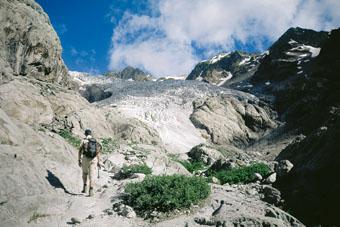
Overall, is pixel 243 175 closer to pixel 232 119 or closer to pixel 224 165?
pixel 224 165

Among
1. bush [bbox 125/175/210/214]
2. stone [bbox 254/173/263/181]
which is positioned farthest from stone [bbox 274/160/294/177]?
bush [bbox 125/175/210/214]

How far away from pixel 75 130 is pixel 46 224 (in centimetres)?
1431

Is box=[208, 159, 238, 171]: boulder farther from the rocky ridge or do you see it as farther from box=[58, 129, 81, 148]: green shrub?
box=[58, 129, 81, 148]: green shrub

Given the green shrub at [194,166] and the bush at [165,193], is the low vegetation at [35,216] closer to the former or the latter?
the bush at [165,193]

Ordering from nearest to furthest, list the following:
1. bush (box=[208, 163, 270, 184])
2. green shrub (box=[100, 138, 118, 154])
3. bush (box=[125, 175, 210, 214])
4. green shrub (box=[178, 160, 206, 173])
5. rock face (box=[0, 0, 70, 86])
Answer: bush (box=[125, 175, 210, 214]) → bush (box=[208, 163, 270, 184]) → green shrub (box=[100, 138, 118, 154]) → rock face (box=[0, 0, 70, 86]) → green shrub (box=[178, 160, 206, 173])

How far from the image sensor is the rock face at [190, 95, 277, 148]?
150 feet

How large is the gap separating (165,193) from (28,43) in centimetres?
1782

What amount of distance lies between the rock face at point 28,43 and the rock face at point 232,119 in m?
21.9

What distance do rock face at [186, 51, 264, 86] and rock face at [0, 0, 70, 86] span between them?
89652mm

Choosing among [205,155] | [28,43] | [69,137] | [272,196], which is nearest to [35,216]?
[272,196]

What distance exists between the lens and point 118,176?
14.3m

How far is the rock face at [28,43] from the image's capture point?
2188 cm

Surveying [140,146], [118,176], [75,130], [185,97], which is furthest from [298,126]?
[118,176]

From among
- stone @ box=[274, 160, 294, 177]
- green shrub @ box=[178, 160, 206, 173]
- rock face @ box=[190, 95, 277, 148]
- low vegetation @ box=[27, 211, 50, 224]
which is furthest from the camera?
rock face @ box=[190, 95, 277, 148]
